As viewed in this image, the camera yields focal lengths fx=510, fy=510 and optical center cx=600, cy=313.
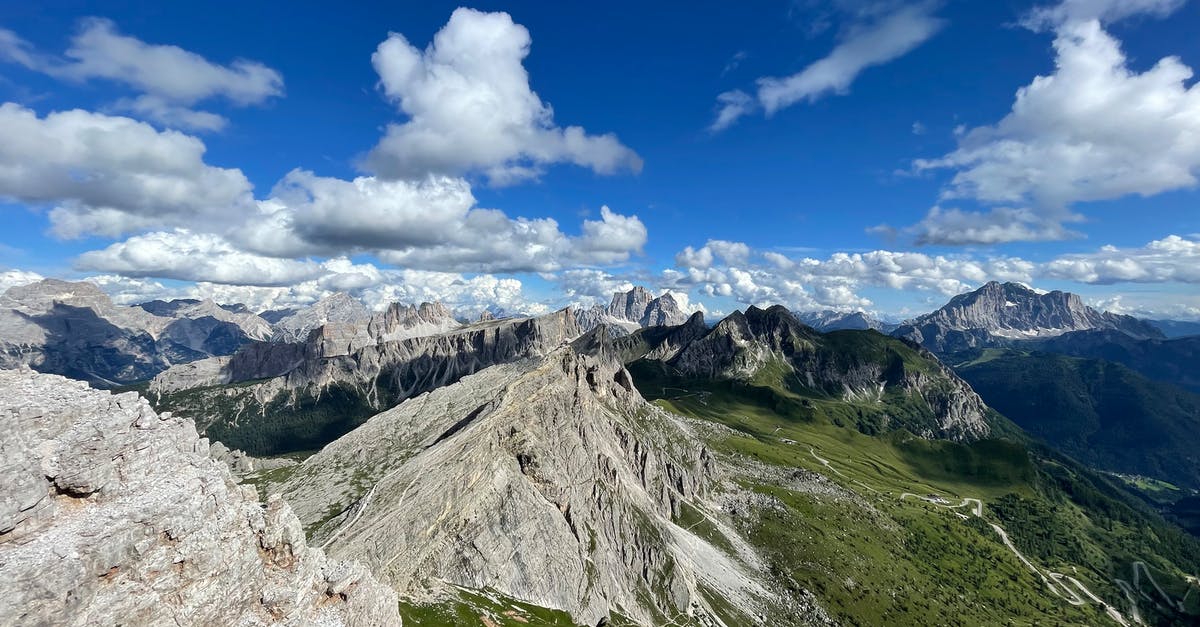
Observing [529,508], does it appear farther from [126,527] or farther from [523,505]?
[126,527]

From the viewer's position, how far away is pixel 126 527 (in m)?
36.3

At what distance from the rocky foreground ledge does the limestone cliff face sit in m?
46.4

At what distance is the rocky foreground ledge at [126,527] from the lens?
3256cm

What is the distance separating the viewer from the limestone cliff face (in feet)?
315

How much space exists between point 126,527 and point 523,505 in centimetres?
8002

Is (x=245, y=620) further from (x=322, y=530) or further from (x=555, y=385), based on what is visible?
(x=555, y=385)

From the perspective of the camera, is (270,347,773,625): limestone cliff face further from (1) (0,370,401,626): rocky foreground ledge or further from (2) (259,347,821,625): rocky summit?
(1) (0,370,401,626): rocky foreground ledge

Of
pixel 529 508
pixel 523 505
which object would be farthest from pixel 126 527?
pixel 529 508

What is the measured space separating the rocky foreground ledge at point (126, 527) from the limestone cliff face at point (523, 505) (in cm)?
4639

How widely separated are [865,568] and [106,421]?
214287mm

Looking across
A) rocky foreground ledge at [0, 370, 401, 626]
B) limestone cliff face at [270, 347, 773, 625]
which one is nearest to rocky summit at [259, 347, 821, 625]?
limestone cliff face at [270, 347, 773, 625]

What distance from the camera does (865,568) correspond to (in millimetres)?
184125

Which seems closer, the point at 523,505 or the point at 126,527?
the point at 126,527

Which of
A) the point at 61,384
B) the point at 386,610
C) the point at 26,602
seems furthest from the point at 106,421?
the point at 386,610
